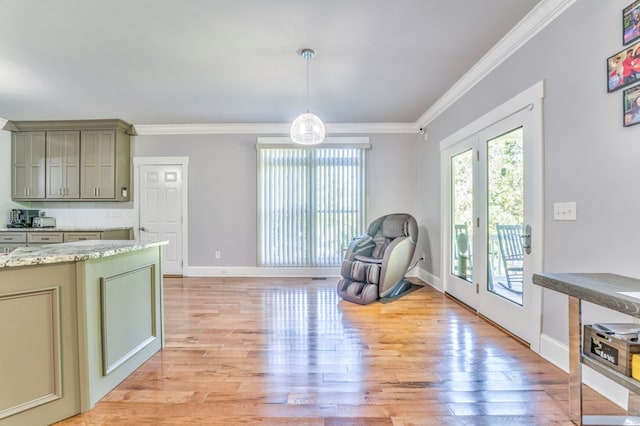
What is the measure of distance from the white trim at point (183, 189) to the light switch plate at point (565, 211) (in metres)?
4.89

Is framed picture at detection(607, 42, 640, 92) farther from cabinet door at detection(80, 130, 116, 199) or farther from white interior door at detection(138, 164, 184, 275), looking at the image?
cabinet door at detection(80, 130, 116, 199)

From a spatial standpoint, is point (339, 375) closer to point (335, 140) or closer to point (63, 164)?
point (335, 140)

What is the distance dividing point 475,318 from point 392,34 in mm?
2802

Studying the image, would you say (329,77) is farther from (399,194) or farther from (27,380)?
(27,380)

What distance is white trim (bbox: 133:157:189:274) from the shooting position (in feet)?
16.9

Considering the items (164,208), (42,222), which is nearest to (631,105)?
(164,208)

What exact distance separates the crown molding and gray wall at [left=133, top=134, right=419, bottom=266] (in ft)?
4.57

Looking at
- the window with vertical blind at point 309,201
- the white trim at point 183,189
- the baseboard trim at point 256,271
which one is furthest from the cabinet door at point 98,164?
the window with vertical blind at point 309,201

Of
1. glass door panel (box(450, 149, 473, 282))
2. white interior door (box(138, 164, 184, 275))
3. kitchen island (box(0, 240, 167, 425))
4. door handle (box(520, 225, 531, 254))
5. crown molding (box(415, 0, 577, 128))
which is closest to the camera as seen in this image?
kitchen island (box(0, 240, 167, 425))

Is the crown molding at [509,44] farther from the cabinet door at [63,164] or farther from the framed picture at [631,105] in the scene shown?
the cabinet door at [63,164]

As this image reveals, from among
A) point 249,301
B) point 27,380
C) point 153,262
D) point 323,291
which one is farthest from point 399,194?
point 27,380

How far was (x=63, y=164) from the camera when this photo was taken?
482cm

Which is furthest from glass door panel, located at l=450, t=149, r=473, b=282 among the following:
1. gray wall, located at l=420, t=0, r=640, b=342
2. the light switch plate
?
the light switch plate

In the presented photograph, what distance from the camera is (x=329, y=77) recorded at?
3.30 m
